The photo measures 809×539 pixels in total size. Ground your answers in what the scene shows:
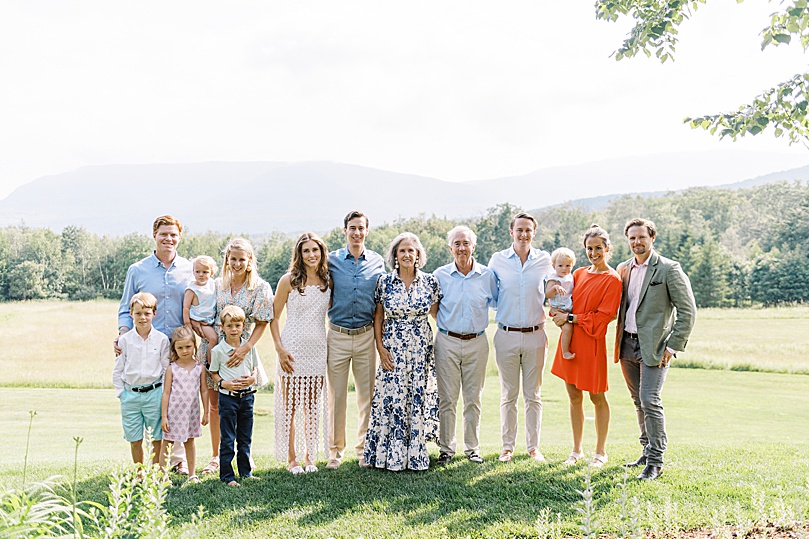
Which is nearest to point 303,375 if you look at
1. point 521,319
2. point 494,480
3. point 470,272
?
point 470,272

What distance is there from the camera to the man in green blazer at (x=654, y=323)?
533 cm

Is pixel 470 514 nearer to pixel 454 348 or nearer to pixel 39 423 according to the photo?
pixel 454 348

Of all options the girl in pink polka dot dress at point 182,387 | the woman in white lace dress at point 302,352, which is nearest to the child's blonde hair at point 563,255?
the woman in white lace dress at point 302,352

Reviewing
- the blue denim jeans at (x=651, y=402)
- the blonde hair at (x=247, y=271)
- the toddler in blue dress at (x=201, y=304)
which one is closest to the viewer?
the blue denim jeans at (x=651, y=402)

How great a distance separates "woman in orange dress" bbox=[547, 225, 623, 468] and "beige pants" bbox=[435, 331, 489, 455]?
2.52ft

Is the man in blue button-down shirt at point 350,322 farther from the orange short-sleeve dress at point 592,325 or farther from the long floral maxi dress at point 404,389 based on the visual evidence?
the orange short-sleeve dress at point 592,325

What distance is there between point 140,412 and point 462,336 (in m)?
3.03

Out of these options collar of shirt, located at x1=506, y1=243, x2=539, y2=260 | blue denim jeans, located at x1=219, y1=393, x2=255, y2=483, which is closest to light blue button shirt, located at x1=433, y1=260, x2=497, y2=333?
collar of shirt, located at x1=506, y1=243, x2=539, y2=260

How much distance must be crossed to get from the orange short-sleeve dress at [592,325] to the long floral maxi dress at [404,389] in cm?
133

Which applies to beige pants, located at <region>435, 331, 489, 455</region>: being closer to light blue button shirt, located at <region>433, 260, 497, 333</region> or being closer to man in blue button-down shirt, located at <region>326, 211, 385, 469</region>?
light blue button shirt, located at <region>433, 260, 497, 333</region>

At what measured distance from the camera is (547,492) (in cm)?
512

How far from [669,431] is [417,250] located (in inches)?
282

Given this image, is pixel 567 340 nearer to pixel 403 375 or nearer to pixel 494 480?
pixel 494 480

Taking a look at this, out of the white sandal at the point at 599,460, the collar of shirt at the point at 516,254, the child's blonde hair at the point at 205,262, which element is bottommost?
Answer: the white sandal at the point at 599,460
